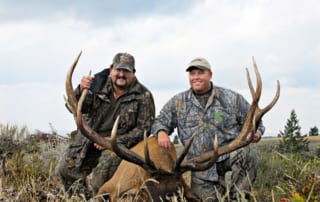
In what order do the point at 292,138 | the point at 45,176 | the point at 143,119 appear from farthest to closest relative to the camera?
1. the point at 292,138
2. the point at 45,176
3. the point at 143,119

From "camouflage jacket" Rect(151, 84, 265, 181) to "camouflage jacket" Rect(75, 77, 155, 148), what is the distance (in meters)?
0.45

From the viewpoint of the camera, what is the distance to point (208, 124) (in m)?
6.40

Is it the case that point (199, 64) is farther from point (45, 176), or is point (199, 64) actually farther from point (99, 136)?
point (45, 176)

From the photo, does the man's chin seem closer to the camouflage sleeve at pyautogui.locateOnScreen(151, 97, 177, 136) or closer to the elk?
the camouflage sleeve at pyautogui.locateOnScreen(151, 97, 177, 136)

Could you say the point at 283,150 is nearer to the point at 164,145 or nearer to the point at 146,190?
the point at 164,145

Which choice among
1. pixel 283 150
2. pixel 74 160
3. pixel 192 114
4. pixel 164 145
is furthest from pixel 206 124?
pixel 283 150

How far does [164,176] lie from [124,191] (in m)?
0.52

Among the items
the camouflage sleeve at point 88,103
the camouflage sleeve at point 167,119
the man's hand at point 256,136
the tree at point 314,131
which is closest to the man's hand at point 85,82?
the camouflage sleeve at point 88,103

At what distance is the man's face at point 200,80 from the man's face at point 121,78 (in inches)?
39.6

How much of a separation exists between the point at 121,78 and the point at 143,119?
25.2 inches

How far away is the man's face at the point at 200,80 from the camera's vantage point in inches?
253

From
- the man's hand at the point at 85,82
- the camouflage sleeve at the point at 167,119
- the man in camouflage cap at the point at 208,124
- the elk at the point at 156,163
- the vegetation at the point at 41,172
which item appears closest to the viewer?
the elk at the point at 156,163

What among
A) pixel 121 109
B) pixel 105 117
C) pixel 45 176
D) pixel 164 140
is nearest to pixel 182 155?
pixel 164 140

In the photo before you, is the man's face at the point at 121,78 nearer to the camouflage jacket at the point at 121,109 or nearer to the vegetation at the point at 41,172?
the camouflage jacket at the point at 121,109
